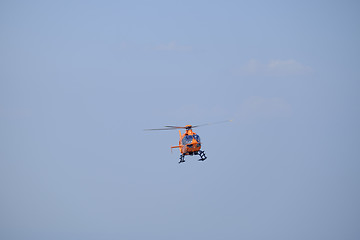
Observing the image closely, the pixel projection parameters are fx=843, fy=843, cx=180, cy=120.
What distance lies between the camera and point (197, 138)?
5266 inches

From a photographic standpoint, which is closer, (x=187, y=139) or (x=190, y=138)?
(x=190, y=138)

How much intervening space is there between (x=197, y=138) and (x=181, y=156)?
5094mm

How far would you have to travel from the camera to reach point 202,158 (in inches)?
5261

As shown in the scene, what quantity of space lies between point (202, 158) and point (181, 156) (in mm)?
4739

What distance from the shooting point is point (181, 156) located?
13700 centimetres

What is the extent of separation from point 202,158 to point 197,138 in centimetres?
327
